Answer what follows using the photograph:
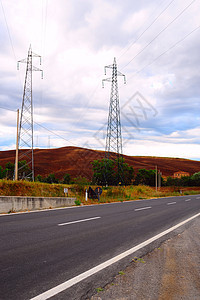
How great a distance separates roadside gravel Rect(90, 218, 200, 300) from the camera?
11.6ft

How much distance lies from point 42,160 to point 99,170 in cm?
4503

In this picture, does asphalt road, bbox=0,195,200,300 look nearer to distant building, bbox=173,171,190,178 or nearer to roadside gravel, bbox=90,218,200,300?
roadside gravel, bbox=90,218,200,300

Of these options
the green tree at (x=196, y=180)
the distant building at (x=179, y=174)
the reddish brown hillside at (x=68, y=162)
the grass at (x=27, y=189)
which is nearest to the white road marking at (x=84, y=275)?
the grass at (x=27, y=189)

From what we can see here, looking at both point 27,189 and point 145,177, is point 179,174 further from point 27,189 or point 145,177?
point 27,189

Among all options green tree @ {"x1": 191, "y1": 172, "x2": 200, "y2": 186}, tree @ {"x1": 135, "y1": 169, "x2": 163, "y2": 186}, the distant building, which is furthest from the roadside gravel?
the distant building

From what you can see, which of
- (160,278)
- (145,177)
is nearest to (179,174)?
(145,177)

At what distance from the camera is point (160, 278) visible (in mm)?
4176

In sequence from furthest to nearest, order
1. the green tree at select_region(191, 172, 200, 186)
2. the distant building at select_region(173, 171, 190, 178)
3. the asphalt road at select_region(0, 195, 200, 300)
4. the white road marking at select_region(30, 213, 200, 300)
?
1. the distant building at select_region(173, 171, 190, 178)
2. the green tree at select_region(191, 172, 200, 186)
3. the asphalt road at select_region(0, 195, 200, 300)
4. the white road marking at select_region(30, 213, 200, 300)

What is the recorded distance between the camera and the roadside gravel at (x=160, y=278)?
11.6ft

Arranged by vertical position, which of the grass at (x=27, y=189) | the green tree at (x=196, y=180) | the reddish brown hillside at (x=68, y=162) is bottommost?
the green tree at (x=196, y=180)

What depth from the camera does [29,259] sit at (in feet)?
16.0

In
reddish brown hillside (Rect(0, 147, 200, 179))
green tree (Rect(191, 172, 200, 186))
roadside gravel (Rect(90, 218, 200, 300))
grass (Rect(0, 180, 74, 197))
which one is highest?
reddish brown hillside (Rect(0, 147, 200, 179))

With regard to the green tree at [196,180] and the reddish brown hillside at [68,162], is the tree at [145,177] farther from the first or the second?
the reddish brown hillside at [68,162]

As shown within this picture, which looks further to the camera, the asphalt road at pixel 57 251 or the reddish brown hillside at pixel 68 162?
the reddish brown hillside at pixel 68 162
